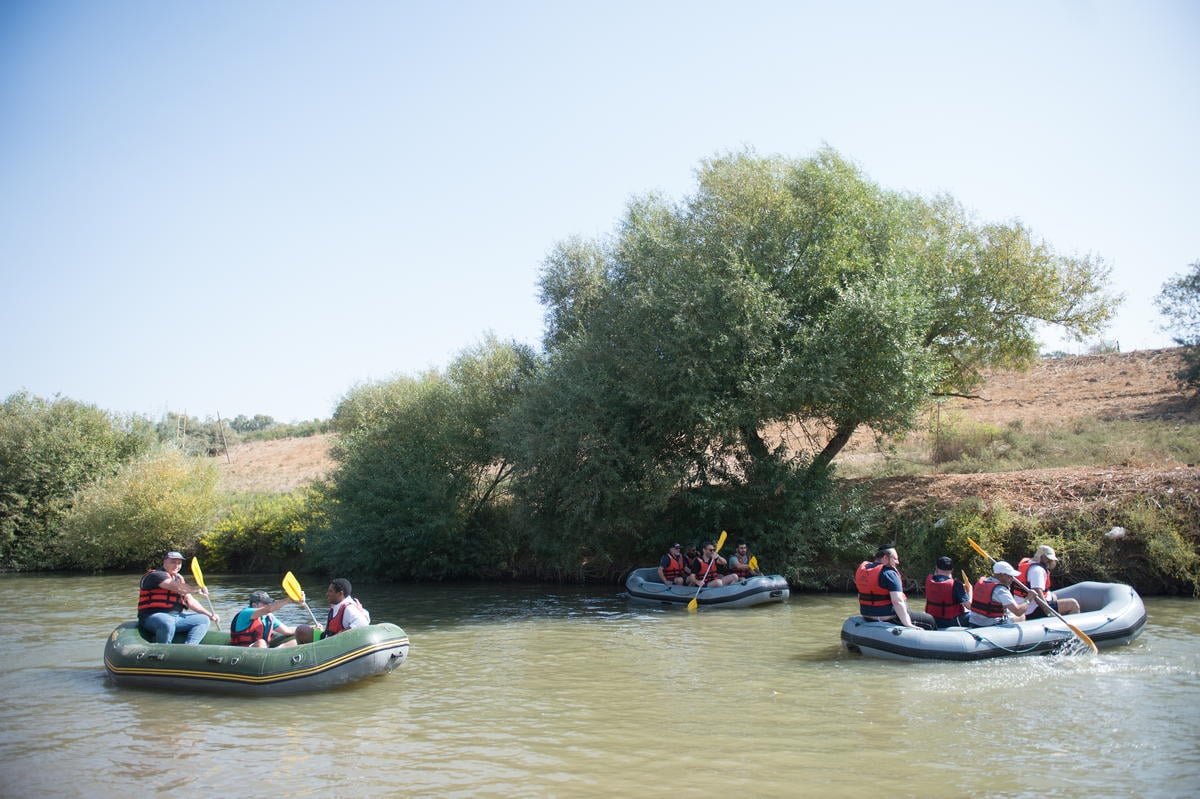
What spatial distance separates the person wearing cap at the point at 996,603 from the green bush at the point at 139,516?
877 inches

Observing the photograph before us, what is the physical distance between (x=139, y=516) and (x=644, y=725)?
2140 cm

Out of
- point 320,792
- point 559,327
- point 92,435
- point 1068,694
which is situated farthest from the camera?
point 92,435

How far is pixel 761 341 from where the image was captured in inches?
688

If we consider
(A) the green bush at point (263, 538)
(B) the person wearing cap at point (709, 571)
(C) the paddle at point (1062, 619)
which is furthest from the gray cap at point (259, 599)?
(A) the green bush at point (263, 538)

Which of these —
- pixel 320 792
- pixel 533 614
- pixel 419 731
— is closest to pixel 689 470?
pixel 533 614

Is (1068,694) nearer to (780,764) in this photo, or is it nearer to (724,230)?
(780,764)

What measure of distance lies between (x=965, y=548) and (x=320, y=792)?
1335cm

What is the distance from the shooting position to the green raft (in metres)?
10.3

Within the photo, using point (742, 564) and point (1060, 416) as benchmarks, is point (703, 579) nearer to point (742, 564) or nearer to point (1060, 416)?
point (742, 564)

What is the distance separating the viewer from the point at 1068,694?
31.0 ft

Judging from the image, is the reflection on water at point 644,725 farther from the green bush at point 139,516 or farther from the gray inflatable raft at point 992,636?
the green bush at point 139,516

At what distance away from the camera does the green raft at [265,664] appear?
10328 mm

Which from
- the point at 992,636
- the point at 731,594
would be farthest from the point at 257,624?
the point at 992,636

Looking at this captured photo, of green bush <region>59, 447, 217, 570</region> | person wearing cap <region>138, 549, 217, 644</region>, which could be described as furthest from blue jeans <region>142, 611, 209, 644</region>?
green bush <region>59, 447, 217, 570</region>
